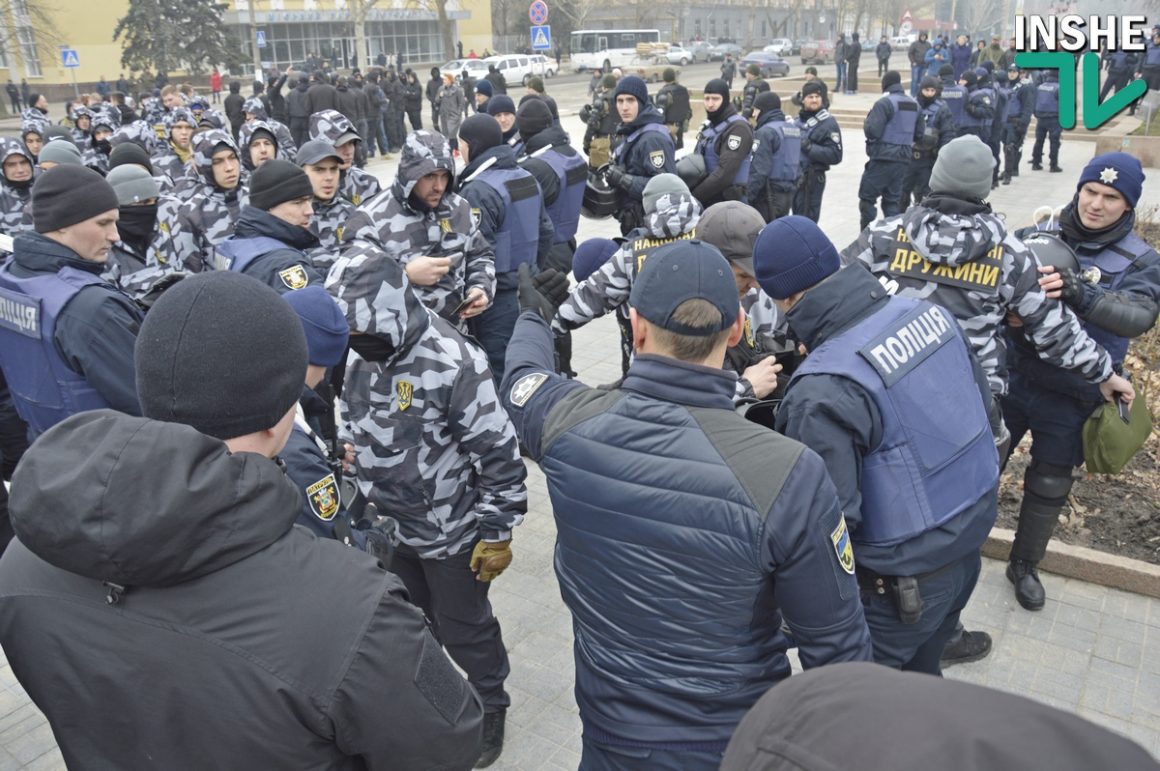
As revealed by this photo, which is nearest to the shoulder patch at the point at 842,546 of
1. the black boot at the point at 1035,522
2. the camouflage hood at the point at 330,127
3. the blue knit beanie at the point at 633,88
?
the black boot at the point at 1035,522

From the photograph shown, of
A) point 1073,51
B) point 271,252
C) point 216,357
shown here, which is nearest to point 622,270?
point 271,252

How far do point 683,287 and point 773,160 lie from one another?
7.82 metres

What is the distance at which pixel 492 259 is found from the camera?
5668 millimetres

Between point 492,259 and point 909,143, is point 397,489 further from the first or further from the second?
point 909,143

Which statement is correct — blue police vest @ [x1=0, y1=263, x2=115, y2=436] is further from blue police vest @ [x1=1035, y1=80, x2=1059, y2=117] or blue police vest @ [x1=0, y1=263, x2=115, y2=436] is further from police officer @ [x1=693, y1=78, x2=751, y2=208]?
blue police vest @ [x1=1035, y1=80, x2=1059, y2=117]

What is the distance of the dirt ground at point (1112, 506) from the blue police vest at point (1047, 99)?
11122mm

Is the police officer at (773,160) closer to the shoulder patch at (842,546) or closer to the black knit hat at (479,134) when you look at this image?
the black knit hat at (479,134)

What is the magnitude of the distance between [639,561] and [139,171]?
16.1 ft

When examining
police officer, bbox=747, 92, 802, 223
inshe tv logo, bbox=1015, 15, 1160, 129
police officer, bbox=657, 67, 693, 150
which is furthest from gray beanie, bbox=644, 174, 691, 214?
inshe tv logo, bbox=1015, 15, 1160, 129

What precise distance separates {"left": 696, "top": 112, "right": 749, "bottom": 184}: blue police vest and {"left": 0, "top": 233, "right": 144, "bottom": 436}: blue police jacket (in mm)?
6576

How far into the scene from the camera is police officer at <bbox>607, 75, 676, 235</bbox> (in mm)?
7766

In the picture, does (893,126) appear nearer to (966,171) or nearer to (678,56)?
(966,171)

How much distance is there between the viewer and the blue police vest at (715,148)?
8.90m

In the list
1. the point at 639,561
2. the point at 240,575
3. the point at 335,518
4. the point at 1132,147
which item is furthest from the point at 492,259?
the point at 1132,147
